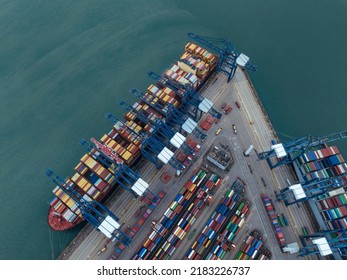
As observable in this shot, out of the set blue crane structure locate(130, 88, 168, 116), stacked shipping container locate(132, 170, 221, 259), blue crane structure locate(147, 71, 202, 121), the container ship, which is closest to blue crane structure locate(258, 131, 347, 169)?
stacked shipping container locate(132, 170, 221, 259)

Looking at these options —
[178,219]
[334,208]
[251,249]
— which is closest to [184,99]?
[178,219]

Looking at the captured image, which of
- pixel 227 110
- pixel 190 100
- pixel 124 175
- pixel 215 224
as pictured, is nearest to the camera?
pixel 215 224

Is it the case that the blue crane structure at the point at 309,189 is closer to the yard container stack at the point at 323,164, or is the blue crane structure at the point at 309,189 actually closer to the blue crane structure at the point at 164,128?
the yard container stack at the point at 323,164

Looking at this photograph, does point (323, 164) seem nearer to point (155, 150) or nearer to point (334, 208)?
point (334, 208)

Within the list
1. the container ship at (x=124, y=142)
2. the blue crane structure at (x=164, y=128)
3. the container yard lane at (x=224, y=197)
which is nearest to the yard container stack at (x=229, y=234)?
the container yard lane at (x=224, y=197)

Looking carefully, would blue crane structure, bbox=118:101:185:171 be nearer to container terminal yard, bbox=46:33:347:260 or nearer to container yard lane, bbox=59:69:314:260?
container terminal yard, bbox=46:33:347:260

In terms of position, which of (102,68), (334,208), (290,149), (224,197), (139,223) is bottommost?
(139,223)

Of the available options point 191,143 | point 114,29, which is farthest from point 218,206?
point 114,29
